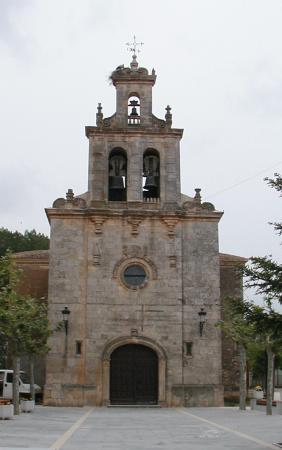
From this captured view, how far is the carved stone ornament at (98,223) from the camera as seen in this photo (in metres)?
Result: 32.9

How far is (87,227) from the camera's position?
33.1 m

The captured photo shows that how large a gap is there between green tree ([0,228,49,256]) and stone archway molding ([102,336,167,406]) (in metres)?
26.9

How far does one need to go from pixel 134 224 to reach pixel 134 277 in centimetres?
241

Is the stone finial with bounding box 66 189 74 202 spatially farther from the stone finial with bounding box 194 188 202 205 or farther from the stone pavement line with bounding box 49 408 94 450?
the stone pavement line with bounding box 49 408 94 450

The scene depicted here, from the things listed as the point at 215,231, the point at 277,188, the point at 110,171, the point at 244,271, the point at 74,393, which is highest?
the point at 110,171

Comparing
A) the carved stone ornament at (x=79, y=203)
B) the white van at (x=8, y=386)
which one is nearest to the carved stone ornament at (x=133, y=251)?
Answer: the carved stone ornament at (x=79, y=203)

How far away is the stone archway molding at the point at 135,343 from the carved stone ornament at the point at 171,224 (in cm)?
487

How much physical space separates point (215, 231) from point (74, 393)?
965 cm

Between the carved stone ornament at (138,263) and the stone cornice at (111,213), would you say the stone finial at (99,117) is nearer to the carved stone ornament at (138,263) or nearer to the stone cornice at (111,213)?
the stone cornice at (111,213)

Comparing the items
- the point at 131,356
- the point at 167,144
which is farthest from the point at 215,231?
the point at 131,356

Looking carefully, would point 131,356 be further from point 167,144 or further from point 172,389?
point 167,144

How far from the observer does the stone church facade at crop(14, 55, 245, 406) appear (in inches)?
1252

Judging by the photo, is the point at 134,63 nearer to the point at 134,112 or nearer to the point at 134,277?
the point at 134,112

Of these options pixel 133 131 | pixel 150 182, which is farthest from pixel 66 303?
pixel 133 131
